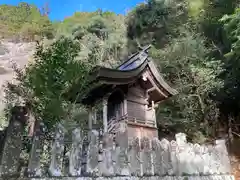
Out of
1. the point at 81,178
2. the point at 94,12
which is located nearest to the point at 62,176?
the point at 81,178

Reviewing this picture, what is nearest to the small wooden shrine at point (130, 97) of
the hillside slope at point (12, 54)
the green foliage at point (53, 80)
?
the green foliage at point (53, 80)

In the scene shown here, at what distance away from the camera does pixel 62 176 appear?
286 cm

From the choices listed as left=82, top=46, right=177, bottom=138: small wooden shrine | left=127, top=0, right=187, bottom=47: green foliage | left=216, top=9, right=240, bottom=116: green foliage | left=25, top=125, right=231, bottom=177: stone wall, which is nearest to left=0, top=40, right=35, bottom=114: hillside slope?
left=127, top=0, right=187, bottom=47: green foliage

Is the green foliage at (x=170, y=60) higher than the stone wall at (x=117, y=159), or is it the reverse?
the green foliage at (x=170, y=60)

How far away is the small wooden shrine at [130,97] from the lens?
7887 mm

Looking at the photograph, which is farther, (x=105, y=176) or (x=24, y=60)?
(x=24, y=60)

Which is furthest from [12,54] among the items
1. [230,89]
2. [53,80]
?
[53,80]

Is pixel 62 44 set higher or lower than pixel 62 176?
higher

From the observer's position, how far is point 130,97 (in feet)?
30.0

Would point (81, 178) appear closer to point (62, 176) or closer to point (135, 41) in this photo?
point (62, 176)

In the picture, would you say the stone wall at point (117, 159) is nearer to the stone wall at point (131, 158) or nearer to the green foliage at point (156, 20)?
the stone wall at point (131, 158)

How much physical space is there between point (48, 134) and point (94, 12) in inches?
1299

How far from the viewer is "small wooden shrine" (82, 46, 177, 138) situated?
789 centimetres

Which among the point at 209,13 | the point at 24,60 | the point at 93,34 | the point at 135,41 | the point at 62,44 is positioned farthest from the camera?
the point at 24,60
